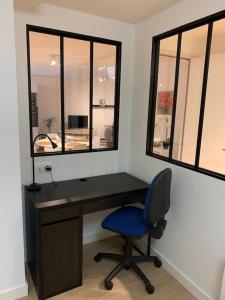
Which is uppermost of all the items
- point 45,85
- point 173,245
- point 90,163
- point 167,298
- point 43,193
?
point 45,85

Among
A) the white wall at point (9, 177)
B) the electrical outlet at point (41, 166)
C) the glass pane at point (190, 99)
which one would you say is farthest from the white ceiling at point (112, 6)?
the electrical outlet at point (41, 166)

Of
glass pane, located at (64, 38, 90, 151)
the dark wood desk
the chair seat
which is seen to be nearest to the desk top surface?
the dark wood desk

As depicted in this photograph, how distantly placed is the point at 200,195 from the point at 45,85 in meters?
1.92

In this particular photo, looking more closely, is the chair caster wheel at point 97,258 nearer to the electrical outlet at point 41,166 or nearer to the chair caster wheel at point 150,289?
the chair caster wheel at point 150,289

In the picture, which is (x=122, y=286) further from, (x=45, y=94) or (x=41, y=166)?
(x=45, y=94)

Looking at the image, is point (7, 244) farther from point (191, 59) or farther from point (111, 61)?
point (191, 59)

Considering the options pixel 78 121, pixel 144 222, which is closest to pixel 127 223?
pixel 144 222

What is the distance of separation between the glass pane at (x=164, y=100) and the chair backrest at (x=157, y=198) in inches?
18.2

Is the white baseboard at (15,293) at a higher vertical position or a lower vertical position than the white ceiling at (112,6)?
lower

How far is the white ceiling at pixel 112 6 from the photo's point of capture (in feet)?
6.53

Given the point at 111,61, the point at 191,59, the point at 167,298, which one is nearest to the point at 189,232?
the point at 167,298

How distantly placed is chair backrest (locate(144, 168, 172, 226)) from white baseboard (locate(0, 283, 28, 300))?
1194 millimetres

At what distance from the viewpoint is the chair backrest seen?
1873 millimetres

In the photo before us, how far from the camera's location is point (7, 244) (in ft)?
6.01
